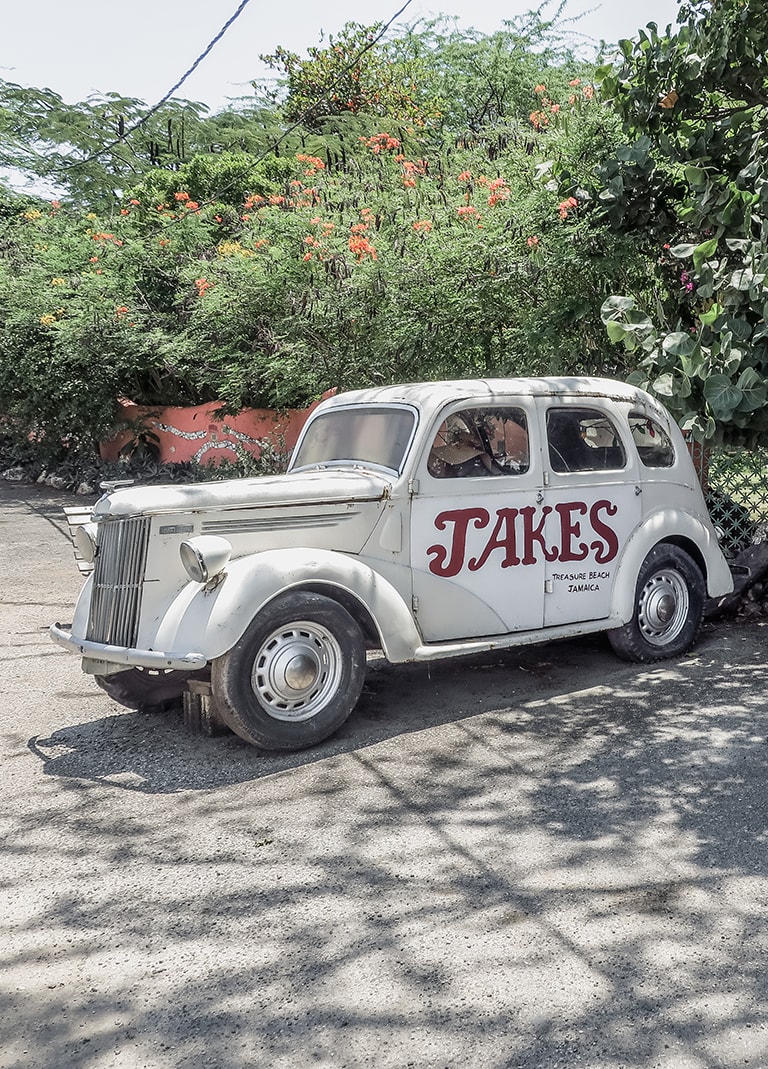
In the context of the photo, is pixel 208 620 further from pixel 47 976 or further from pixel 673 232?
pixel 673 232

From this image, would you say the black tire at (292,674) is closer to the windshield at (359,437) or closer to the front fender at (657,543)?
the windshield at (359,437)

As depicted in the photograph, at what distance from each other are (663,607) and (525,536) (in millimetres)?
1322

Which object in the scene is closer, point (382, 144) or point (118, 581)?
point (118, 581)

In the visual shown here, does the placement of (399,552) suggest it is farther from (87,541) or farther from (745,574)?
(745,574)

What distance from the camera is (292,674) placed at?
5328 millimetres

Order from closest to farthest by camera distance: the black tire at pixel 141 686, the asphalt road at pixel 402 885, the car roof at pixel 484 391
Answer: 1. the asphalt road at pixel 402 885
2. the black tire at pixel 141 686
3. the car roof at pixel 484 391

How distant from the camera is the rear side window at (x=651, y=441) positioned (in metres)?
6.98

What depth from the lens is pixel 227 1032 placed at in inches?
119

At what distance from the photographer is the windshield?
6113 mm

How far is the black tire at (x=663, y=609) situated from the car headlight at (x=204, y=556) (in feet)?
9.47

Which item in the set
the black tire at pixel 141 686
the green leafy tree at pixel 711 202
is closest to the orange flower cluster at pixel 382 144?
the green leafy tree at pixel 711 202

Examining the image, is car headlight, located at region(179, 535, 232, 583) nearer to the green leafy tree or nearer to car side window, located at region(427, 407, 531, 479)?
car side window, located at region(427, 407, 531, 479)

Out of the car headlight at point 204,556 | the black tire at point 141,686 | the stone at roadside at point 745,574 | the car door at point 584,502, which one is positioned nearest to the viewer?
the car headlight at point 204,556

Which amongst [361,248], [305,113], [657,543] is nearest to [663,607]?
[657,543]
